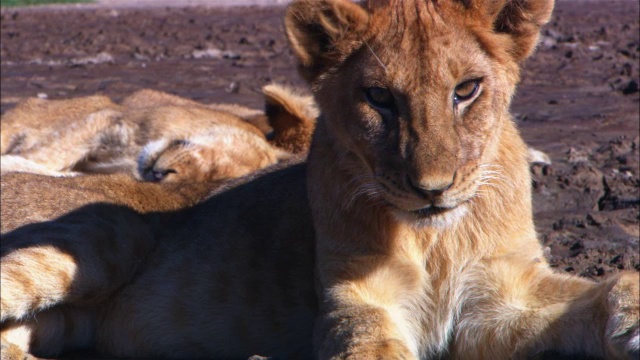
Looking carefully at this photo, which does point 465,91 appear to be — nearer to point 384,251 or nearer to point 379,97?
point 379,97

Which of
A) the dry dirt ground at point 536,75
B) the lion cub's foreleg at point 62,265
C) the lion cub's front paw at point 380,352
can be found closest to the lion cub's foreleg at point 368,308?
the lion cub's front paw at point 380,352

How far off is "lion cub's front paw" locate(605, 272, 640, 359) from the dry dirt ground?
1.44 meters

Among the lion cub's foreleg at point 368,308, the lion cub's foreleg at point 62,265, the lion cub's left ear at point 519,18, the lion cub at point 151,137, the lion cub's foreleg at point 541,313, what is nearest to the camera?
the lion cub's foreleg at point 541,313

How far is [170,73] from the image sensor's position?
11.2m

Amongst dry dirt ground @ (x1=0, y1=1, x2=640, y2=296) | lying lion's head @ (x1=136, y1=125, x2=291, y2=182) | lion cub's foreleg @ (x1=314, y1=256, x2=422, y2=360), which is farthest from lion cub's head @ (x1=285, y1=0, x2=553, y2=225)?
lying lion's head @ (x1=136, y1=125, x2=291, y2=182)

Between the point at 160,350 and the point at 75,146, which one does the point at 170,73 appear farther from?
the point at 160,350

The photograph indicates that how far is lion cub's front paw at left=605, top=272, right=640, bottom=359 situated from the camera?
9.84 ft

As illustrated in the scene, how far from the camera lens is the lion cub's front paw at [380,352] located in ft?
10.4

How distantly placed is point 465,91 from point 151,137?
436 centimetres

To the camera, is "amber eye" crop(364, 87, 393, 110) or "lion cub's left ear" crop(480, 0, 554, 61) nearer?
"amber eye" crop(364, 87, 393, 110)

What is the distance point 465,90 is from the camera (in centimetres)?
331

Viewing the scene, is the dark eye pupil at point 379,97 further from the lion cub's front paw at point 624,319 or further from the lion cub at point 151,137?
the lion cub at point 151,137

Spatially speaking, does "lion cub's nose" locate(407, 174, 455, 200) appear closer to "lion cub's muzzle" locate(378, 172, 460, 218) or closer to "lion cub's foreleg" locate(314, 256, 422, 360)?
"lion cub's muzzle" locate(378, 172, 460, 218)

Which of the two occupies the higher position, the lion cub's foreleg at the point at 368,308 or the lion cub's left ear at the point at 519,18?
the lion cub's left ear at the point at 519,18
